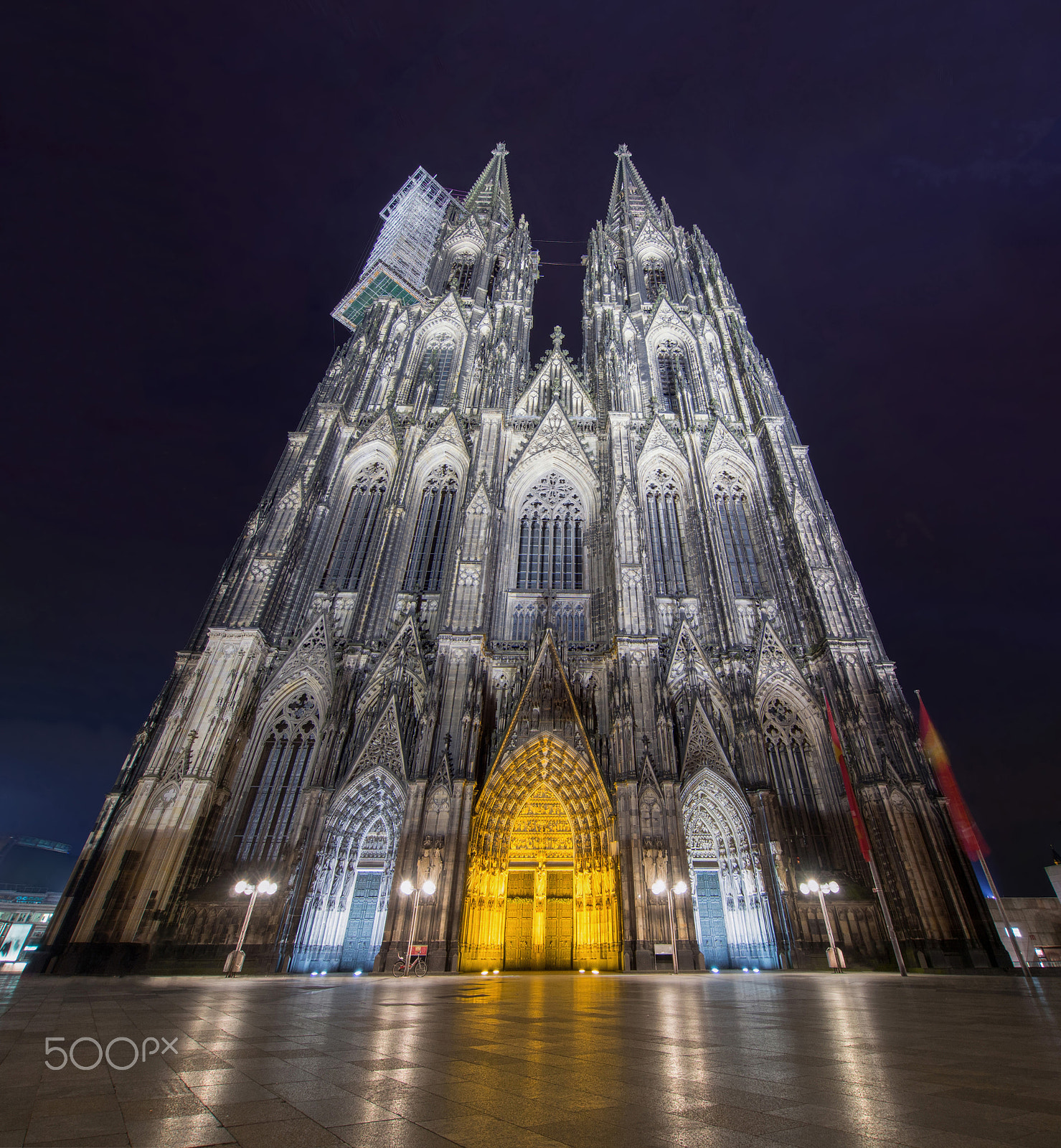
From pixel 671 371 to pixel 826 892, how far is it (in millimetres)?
26593

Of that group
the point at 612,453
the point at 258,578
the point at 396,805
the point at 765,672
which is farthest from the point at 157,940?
the point at 612,453

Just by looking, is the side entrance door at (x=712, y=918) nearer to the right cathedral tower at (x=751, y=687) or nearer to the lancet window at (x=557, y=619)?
the right cathedral tower at (x=751, y=687)

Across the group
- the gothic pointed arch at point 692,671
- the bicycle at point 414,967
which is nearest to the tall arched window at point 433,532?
the gothic pointed arch at point 692,671

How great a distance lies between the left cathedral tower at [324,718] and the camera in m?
16.4

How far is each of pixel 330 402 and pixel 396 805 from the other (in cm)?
2130

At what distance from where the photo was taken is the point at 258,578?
73.2 feet

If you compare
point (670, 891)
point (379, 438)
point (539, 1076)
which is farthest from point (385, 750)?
point (539, 1076)

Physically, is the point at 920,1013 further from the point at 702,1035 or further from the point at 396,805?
the point at 396,805

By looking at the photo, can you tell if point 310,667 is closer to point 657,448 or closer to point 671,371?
point 657,448

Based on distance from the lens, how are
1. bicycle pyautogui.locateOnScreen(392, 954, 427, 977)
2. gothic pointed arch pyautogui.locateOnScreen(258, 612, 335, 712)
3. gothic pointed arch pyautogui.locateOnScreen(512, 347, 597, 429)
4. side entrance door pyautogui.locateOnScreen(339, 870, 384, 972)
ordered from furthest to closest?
gothic pointed arch pyautogui.locateOnScreen(512, 347, 597, 429) < gothic pointed arch pyautogui.locateOnScreen(258, 612, 335, 712) < side entrance door pyautogui.locateOnScreen(339, 870, 384, 972) < bicycle pyautogui.locateOnScreen(392, 954, 427, 977)

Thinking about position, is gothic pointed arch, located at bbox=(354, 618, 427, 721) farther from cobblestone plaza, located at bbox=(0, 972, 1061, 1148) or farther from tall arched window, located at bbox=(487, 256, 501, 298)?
tall arched window, located at bbox=(487, 256, 501, 298)

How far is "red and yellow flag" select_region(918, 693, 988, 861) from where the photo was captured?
17.1 metres

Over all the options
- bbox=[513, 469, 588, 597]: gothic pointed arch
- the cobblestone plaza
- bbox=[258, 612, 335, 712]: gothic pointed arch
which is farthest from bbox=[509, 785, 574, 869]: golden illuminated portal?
the cobblestone plaza
